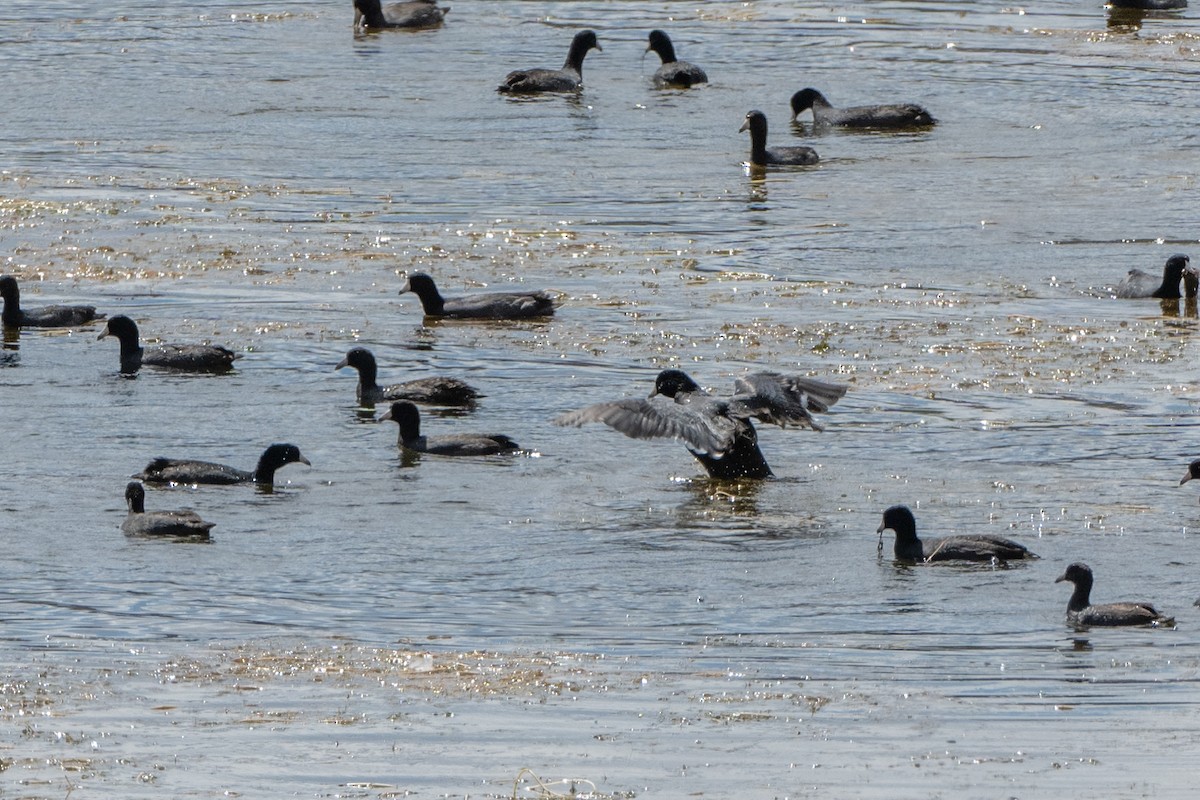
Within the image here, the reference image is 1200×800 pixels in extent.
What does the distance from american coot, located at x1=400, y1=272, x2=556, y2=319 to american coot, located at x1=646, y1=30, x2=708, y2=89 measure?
1148 cm

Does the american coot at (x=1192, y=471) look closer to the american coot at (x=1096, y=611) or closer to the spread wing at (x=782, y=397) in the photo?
the spread wing at (x=782, y=397)

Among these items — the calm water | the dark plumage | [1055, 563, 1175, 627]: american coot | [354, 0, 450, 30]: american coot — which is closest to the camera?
the calm water

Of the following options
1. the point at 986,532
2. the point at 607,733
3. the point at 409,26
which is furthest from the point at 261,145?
the point at 607,733

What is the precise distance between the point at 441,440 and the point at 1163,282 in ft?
24.6

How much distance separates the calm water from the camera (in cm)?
1048

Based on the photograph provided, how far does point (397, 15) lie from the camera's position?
36375 mm

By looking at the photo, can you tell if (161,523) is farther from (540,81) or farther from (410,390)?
(540,81)

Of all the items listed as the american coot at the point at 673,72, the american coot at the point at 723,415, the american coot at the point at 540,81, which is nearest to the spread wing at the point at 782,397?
the american coot at the point at 723,415

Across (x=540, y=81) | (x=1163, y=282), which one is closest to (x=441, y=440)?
(x=1163, y=282)

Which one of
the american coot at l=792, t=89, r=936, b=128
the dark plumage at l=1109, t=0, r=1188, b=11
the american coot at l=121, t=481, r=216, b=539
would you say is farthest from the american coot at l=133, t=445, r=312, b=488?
the dark plumage at l=1109, t=0, r=1188, b=11

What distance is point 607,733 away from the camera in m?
10.4

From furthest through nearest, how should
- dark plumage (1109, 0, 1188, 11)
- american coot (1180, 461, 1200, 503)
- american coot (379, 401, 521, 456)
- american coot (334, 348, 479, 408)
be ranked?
dark plumage (1109, 0, 1188, 11), american coot (334, 348, 479, 408), american coot (379, 401, 521, 456), american coot (1180, 461, 1200, 503)

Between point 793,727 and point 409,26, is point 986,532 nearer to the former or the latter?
point 793,727

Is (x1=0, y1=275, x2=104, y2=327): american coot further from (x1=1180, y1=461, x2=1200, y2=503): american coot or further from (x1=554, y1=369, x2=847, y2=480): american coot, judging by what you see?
(x1=1180, y1=461, x2=1200, y2=503): american coot
